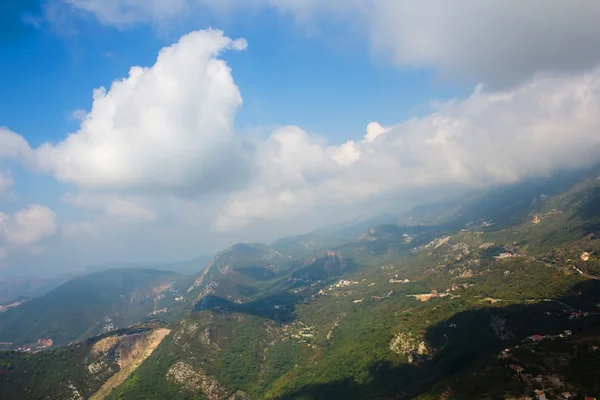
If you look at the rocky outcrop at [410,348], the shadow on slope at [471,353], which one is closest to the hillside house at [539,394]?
the shadow on slope at [471,353]

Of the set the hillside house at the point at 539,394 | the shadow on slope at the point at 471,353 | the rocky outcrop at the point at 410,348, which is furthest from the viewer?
the rocky outcrop at the point at 410,348

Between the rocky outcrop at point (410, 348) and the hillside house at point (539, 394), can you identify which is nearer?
the hillside house at point (539, 394)

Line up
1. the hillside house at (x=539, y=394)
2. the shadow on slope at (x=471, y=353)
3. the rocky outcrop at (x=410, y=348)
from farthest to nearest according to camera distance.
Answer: the rocky outcrop at (x=410, y=348), the shadow on slope at (x=471, y=353), the hillside house at (x=539, y=394)

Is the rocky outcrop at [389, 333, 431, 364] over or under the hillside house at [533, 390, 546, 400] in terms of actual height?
under

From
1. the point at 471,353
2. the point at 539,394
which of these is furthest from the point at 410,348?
the point at 539,394

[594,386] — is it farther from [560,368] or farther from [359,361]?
[359,361]

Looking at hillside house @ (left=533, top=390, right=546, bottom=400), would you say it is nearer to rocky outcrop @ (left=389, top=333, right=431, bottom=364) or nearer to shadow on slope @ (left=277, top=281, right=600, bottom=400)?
shadow on slope @ (left=277, top=281, right=600, bottom=400)

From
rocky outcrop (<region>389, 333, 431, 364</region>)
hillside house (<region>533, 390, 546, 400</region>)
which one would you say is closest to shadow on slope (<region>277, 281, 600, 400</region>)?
rocky outcrop (<region>389, 333, 431, 364</region>)

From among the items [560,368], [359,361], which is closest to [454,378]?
[560,368]

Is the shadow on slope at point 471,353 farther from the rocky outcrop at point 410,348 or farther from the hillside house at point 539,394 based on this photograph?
the hillside house at point 539,394
